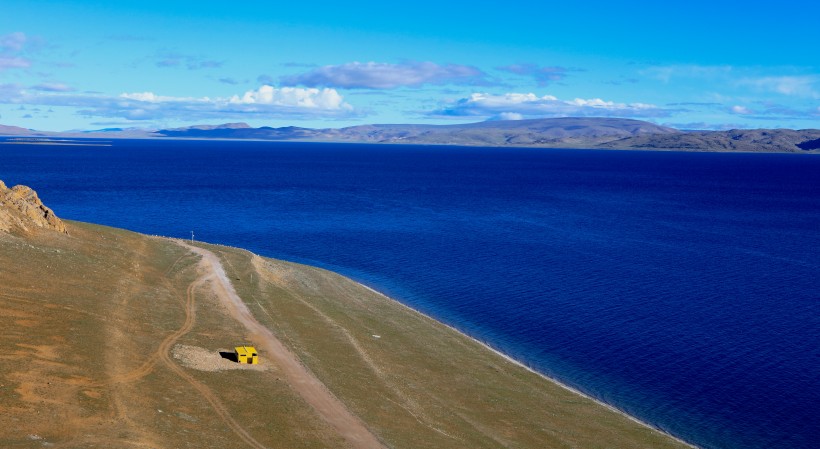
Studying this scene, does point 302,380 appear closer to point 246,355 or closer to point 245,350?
point 246,355

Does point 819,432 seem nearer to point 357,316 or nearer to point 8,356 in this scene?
point 357,316

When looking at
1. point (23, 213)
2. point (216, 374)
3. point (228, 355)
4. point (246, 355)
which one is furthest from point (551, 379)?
point (23, 213)

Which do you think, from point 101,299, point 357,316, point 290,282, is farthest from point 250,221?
point 101,299

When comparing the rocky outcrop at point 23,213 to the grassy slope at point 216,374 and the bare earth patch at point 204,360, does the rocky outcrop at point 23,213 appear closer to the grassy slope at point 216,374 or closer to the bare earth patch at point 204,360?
the grassy slope at point 216,374

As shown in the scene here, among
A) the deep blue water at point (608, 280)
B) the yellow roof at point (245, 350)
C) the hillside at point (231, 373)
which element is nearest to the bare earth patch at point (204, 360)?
the hillside at point (231, 373)

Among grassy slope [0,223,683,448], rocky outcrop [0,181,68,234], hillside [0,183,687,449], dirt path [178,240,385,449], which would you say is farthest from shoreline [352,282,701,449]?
rocky outcrop [0,181,68,234]

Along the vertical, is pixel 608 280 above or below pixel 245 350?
below

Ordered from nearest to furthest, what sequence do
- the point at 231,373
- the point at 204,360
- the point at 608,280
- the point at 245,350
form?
the point at 231,373
the point at 204,360
the point at 245,350
the point at 608,280
